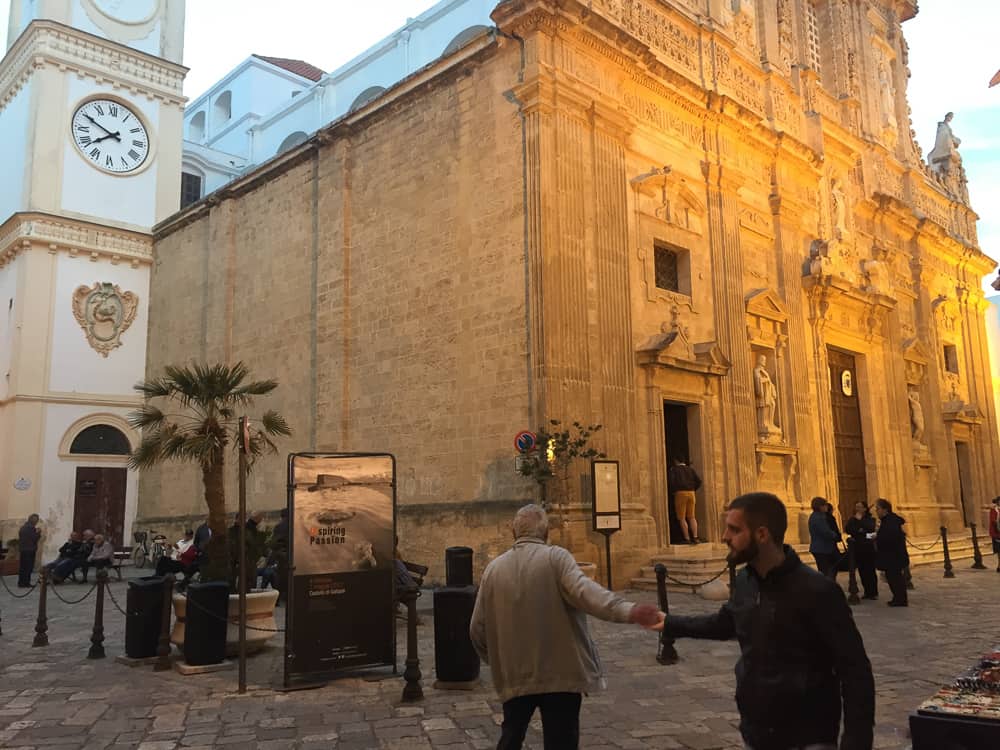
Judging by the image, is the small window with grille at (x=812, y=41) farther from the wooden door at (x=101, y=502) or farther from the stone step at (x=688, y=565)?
the wooden door at (x=101, y=502)

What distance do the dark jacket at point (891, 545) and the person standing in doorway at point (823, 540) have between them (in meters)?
0.67

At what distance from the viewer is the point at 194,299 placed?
75.8ft

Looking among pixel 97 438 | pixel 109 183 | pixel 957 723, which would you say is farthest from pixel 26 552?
pixel 957 723

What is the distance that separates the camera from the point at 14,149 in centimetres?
2406

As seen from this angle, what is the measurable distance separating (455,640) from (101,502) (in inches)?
764

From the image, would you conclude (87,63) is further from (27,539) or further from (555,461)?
(555,461)

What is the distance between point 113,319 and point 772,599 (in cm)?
2487

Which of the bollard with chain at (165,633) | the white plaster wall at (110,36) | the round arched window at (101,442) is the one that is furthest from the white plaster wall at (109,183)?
the bollard with chain at (165,633)

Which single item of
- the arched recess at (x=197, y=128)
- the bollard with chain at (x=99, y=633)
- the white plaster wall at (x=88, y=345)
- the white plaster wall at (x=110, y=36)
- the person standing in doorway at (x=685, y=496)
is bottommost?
the bollard with chain at (x=99, y=633)

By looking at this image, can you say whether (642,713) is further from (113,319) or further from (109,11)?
(109,11)

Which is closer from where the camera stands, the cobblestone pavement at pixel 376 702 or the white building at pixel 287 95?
the cobblestone pavement at pixel 376 702

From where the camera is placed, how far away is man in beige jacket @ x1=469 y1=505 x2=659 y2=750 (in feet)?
12.3

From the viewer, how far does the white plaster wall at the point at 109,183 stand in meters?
23.4

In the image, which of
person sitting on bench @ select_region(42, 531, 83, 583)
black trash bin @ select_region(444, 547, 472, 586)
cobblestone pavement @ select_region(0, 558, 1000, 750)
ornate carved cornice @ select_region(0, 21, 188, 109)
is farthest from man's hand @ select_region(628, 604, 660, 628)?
ornate carved cornice @ select_region(0, 21, 188, 109)
